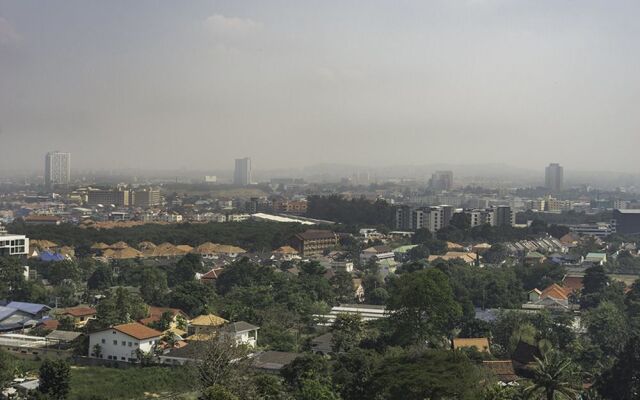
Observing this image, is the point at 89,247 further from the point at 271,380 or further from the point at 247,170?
the point at 247,170

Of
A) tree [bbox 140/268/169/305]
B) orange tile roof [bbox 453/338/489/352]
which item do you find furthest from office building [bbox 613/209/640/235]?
orange tile roof [bbox 453/338/489/352]

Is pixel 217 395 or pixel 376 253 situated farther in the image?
pixel 376 253

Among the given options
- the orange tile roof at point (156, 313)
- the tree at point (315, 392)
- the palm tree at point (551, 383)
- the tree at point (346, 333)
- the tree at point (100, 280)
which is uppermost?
the palm tree at point (551, 383)

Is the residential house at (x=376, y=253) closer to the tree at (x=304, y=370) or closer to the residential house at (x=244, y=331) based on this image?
the residential house at (x=244, y=331)

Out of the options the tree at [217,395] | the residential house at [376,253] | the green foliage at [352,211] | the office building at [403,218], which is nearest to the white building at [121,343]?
the tree at [217,395]

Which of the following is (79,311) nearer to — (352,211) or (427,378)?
(427,378)

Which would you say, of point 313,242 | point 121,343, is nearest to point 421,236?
point 313,242

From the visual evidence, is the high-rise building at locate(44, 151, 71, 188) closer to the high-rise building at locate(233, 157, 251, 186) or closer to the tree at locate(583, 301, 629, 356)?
the high-rise building at locate(233, 157, 251, 186)
